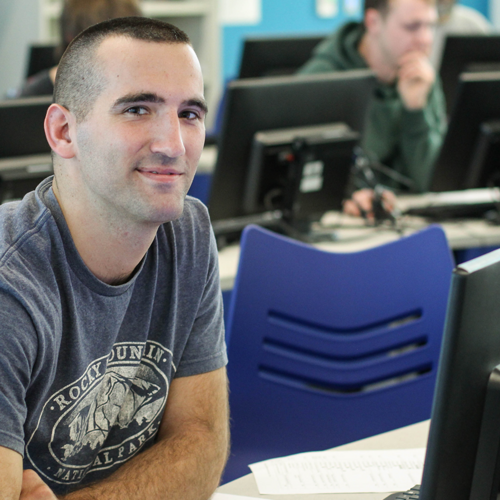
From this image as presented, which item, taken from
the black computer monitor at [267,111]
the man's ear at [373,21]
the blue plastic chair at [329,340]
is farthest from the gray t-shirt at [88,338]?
the man's ear at [373,21]

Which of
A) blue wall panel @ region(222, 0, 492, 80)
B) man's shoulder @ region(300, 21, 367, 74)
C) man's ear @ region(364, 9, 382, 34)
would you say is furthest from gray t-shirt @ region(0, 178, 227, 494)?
blue wall panel @ region(222, 0, 492, 80)

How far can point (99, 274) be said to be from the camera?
3.36 feet

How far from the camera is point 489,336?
0.69 meters

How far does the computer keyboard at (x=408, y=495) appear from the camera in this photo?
38.4 inches

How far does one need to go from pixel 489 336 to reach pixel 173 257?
58cm

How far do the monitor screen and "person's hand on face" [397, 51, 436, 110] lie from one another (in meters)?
1.52

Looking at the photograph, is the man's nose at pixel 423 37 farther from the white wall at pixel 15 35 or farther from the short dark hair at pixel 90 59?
the white wall at pixel 15 35

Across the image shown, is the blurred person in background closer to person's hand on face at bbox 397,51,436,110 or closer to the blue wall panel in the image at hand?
person's hand on face at bbox 397,51,436,110

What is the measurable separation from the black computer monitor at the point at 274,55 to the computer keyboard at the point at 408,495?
213 centimetres

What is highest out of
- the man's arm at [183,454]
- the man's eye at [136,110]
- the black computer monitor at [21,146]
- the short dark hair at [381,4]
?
the short dark hair at [381,4]

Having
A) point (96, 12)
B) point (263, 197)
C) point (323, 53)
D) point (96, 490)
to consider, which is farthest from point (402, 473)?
point (96, 12)

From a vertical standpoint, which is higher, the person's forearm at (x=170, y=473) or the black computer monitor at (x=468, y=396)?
the black computer monitor at (x=468, y=396)

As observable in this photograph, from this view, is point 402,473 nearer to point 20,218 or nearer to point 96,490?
point 96,490

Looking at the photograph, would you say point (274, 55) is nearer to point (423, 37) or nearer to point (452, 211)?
point (423, 37)
